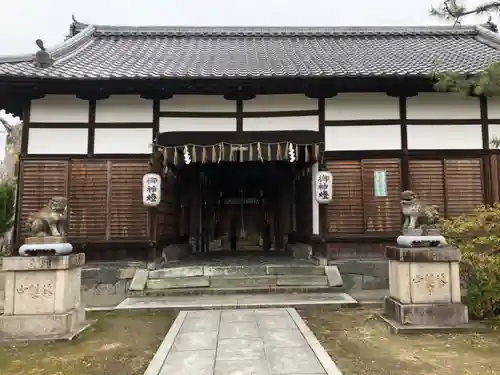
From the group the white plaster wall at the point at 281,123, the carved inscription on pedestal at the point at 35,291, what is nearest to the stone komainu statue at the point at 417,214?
the white plaster wall at the point at 281,123

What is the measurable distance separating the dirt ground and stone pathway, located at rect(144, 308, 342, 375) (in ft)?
0.99

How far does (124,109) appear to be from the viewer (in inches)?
425

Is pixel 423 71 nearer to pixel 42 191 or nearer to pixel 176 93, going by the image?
pixel 176 93

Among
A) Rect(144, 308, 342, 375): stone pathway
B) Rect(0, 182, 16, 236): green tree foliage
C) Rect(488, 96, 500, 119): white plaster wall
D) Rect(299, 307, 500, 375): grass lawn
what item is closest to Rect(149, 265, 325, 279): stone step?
Rect(144, 308, 342, 375): stone pathway

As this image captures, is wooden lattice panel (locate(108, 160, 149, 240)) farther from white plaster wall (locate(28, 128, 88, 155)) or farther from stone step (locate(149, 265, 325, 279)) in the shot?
stone step (locate(149, 265, 325, 279))

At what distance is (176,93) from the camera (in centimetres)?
1085

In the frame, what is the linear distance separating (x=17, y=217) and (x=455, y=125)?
11.5 m

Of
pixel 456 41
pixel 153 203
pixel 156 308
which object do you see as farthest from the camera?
pixel 456 41

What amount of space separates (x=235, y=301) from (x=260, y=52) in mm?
9353

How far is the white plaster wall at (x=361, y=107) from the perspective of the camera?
10.9m

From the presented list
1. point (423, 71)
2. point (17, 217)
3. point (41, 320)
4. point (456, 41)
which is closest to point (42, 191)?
point (17, 217)

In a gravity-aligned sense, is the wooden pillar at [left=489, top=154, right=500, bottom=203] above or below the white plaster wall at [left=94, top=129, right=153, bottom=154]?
below

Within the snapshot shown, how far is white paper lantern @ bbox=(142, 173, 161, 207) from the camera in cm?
984

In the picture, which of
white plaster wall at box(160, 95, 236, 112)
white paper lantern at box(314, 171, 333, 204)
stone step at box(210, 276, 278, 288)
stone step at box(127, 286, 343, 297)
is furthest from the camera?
white plaster wall at box(160, 95, 236, 112)
